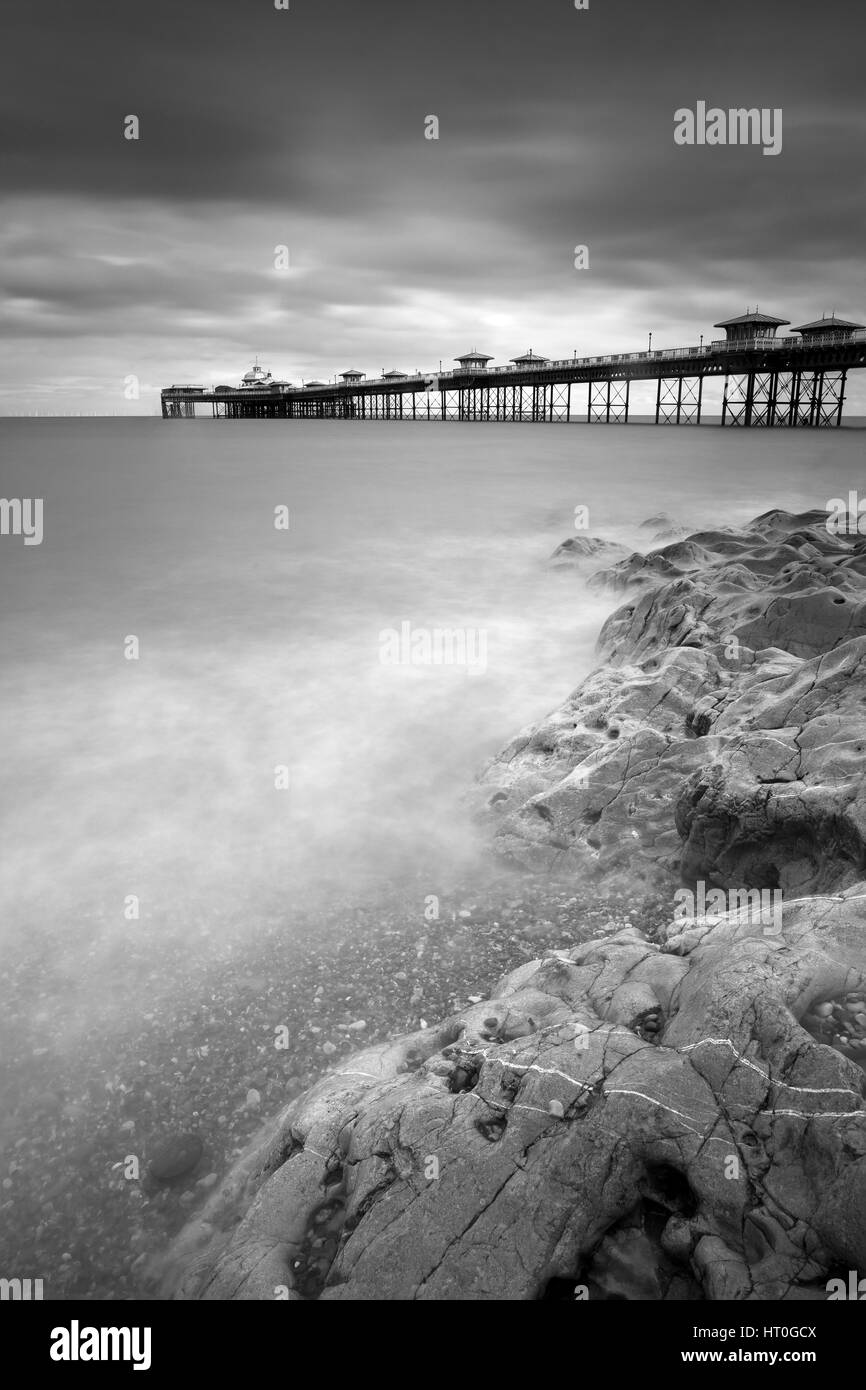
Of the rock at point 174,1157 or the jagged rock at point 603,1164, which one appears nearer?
the jagged rock at point 603,1164

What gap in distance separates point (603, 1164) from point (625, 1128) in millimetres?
193

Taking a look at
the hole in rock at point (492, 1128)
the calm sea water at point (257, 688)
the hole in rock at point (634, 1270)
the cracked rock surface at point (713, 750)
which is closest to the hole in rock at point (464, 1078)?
the hole in rock at point (492, 1128)

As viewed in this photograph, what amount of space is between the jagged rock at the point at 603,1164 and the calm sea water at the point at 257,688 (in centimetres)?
332

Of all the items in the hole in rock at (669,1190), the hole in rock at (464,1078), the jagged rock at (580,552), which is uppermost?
the jagged rock at (580,552)

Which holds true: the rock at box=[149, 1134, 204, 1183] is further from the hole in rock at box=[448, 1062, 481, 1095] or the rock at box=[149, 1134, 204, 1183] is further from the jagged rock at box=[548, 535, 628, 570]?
the jagged rock at box=[548, 535, 628, 570]

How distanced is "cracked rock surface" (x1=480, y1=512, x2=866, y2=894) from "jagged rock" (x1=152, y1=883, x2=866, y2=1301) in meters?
1.82

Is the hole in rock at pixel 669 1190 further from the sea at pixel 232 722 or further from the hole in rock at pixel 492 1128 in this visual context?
the sea at pixel 232 722

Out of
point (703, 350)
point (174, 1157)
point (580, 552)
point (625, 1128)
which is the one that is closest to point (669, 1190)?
point (625, 1128)

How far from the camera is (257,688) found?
49.0ft

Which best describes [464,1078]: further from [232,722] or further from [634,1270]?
[232,722]

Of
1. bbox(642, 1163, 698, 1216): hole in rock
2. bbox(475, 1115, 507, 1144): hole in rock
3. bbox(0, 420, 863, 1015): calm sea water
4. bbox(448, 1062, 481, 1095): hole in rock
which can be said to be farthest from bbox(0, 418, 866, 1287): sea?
bbox(642, 1163, 698, 1216): hole in rock

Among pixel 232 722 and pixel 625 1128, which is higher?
pixel 625 1128

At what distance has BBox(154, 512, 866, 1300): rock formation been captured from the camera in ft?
11.6

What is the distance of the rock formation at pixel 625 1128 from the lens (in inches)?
139
